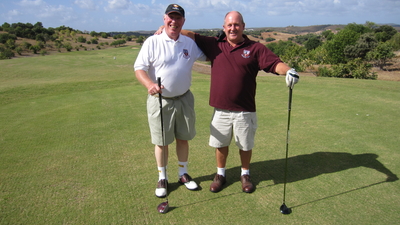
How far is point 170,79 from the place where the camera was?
10.3 feet

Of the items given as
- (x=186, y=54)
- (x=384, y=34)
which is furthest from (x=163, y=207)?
(x=384, y=34)

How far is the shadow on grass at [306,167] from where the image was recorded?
137 inches

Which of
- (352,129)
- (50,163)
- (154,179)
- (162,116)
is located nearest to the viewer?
(162,116)

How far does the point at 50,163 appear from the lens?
376 cm

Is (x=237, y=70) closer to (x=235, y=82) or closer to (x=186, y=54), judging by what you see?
(x=235, y=82)

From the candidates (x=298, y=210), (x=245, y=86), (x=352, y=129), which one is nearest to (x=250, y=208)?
(x=298, y=210)

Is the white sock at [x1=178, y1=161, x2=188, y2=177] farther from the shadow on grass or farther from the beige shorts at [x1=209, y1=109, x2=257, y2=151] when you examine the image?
the beige shorts at [x1=209, y1=109, x2=257, y2=151]

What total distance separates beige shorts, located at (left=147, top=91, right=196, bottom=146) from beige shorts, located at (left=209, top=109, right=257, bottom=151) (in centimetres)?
29

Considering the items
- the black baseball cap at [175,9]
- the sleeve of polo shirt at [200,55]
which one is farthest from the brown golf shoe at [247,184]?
the black baseball cap at [175,9]

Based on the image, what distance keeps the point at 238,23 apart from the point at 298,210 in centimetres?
200

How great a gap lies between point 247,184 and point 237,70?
125cm

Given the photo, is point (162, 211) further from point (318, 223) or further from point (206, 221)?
point (318, 223)

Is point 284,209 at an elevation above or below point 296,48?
below

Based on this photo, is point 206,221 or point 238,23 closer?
point 206,221
